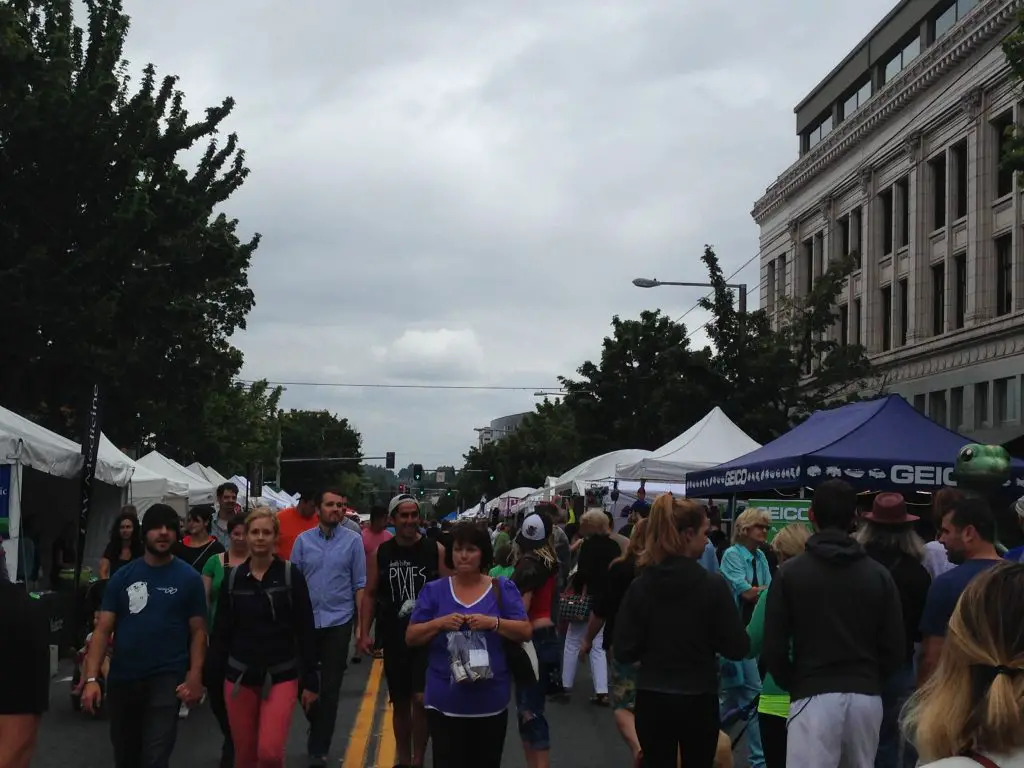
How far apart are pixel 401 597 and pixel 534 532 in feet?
3.71

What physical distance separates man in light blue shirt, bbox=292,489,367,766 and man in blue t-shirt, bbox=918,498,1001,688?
425 cm

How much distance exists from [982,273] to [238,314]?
19657 millimetres

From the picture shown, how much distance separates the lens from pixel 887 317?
46.1 meters

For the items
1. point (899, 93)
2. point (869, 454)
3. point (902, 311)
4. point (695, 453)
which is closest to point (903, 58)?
point (899, 93)

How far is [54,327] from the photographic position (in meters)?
25.7

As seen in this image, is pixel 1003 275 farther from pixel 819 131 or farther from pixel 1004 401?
pixel 819 131

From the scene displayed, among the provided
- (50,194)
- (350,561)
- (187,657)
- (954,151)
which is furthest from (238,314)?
(187,657)

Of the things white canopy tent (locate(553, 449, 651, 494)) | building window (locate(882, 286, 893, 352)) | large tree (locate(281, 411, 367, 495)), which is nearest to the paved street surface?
white canopy tent (locate(553, 449, 651, 494))

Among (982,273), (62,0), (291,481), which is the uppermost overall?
(62,0)

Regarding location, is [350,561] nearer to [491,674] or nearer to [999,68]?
[491,674]

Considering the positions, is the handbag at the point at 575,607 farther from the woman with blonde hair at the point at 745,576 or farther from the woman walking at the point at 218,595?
the woman walking at the point at 218,595

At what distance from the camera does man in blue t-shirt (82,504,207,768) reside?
6.89 metres

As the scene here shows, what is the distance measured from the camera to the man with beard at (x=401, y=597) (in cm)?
876

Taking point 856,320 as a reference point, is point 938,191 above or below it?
above
